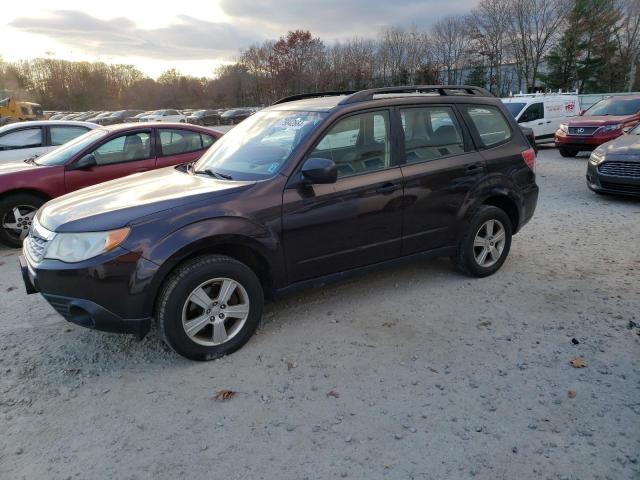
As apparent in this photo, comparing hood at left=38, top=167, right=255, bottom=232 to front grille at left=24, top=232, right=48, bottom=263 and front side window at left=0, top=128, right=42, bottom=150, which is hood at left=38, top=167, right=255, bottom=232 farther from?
front side window at left=0, top=128, right=42, bottom=150

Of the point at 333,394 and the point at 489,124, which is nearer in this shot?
the point at 333,394

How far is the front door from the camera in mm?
3646

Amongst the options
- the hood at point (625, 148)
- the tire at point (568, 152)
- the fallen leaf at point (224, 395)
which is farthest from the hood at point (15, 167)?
the tire at point (568, 152)

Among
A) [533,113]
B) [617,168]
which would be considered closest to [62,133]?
[617,168]

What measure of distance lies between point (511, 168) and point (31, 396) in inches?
177

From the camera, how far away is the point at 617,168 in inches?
312

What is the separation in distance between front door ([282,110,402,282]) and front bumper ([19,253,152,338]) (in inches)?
44.0

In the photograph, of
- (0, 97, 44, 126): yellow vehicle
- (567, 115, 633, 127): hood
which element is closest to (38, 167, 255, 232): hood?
(567, 115, 633, 127): hood

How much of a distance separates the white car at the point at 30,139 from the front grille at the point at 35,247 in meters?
5.49

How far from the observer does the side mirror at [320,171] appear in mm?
3444

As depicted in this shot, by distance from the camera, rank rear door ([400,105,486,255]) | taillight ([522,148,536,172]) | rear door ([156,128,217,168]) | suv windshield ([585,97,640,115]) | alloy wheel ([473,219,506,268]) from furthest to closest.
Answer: suv windshield ([585,97,640,115]) < rear door ([156,128,217,168]) < taillight ([522,148,536,172]) < alloy wheel ([473,219,506,268]) < rear door ([400,105,486,255])

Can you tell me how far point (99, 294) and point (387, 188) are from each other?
7.61 feet

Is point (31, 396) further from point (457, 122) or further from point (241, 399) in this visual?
point (457, 122)

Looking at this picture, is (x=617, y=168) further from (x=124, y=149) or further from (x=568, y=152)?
(x=124, y=149)
